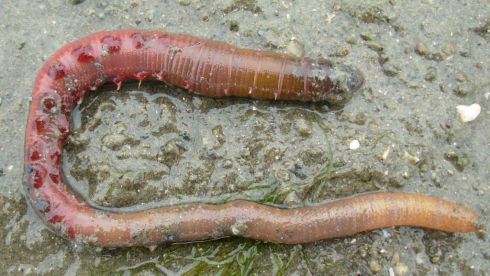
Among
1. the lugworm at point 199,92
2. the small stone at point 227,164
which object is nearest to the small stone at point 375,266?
the lugworm at point 199,92

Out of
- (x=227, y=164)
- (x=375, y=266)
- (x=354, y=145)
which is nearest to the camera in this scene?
(x=375, y=266)

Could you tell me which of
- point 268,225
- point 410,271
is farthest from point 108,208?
point 410,271

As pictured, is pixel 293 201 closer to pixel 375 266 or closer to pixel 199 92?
pixel 375 266

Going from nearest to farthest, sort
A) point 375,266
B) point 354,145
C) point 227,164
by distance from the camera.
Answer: point 375,266
point 227,164
point 354,145

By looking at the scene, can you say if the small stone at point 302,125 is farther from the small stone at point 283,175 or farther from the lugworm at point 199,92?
the small stone at point 283,175

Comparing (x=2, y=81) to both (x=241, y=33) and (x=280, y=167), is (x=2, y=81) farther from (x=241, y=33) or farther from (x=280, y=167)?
(x=280, y=167)

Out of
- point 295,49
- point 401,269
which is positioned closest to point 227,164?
point 295,49
